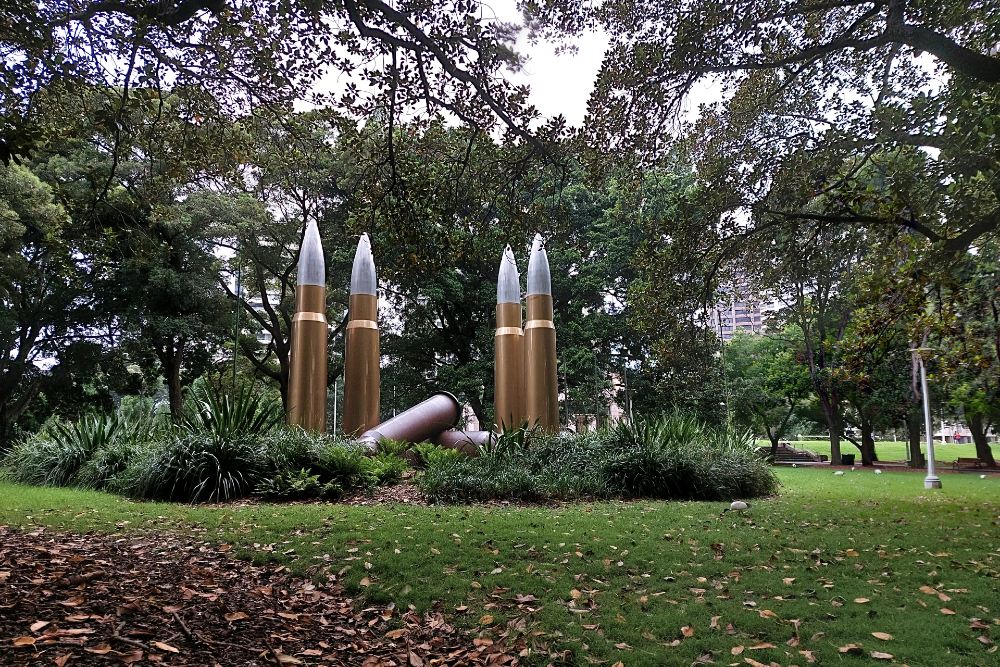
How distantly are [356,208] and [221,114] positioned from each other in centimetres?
179

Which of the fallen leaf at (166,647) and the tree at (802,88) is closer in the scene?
the fallen leaf at (166,647)

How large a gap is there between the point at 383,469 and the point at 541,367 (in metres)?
5.80

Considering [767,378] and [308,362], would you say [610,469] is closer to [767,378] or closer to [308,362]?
[308,362]

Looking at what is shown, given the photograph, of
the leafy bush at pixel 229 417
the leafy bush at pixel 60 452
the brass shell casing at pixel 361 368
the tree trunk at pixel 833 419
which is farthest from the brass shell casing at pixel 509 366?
the tree trunk at pixel 833 419

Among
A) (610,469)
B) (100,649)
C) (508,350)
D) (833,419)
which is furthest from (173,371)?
(833,419)

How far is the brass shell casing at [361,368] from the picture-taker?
1427 centimetres

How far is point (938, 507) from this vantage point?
9227 mm

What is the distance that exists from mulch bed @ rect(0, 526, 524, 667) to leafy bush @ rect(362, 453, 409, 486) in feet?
13.5

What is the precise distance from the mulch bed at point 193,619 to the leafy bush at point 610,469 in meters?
4.21

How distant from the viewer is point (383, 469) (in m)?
9.85

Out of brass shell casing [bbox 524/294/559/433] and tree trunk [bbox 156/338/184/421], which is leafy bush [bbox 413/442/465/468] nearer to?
brass shell casing [bbox 524/294/559/433]

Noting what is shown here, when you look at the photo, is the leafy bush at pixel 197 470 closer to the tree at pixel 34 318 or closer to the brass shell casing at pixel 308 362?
the brass shell casing at pixel 308 362

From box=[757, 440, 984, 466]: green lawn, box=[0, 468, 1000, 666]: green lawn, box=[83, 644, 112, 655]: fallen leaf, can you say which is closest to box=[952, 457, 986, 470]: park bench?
box=[757, 440, 984, 466]: green lawn

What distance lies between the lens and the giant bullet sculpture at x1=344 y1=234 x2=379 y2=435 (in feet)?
46.9
